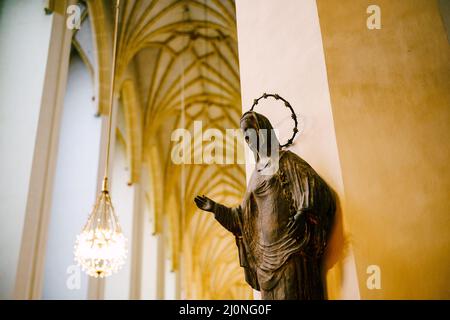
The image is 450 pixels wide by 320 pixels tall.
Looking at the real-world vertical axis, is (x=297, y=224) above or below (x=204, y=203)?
below

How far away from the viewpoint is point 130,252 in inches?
407

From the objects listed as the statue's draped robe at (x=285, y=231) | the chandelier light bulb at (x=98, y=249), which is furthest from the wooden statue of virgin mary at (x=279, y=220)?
the chandelier light bulb at (x=98, y=249)

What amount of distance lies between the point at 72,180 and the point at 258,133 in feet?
21.1

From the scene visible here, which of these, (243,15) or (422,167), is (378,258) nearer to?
(422,167)

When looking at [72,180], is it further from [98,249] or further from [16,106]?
[98,249]

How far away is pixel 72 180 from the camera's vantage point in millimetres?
8234

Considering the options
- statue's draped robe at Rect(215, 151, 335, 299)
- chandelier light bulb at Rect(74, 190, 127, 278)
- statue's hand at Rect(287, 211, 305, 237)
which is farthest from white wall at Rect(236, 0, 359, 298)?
chandelier light bulb at Rect(74, 190, 127, 278)

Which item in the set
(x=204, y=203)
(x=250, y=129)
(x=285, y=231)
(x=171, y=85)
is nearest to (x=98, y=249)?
(x=204, y=203)

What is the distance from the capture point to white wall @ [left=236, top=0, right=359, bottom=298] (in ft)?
8.88

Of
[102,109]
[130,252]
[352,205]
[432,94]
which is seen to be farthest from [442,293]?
[130,252]

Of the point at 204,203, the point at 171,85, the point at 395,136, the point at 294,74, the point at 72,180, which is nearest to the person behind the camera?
the point at 204,203

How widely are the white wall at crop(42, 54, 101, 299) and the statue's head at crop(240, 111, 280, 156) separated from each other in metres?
5.83

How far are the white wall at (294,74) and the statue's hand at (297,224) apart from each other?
1.12 feet

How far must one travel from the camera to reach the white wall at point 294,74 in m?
2.71
